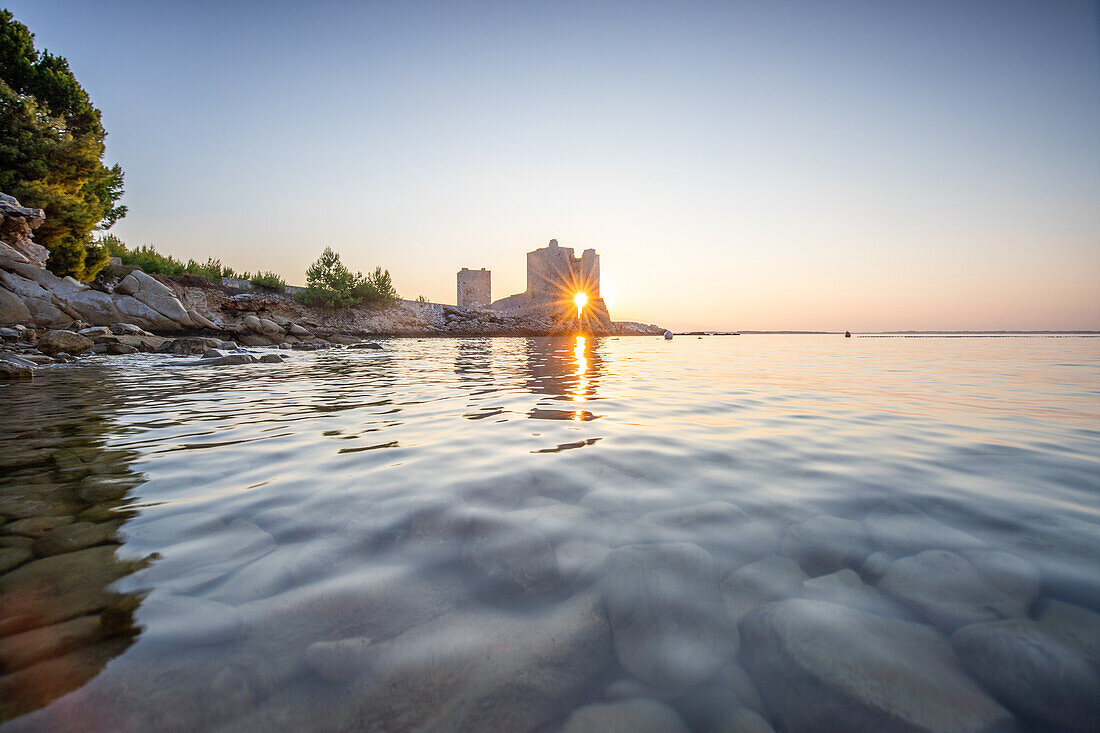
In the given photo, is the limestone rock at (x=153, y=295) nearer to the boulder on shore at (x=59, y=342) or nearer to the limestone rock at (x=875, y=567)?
the boulder on shore at (x=59, y=342)

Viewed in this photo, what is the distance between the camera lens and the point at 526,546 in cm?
168

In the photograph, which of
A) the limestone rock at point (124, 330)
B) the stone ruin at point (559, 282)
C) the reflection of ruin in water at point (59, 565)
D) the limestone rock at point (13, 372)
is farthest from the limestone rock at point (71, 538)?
the stone ruin at point (559, 282)

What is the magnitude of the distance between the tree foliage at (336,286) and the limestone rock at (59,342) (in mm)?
24642

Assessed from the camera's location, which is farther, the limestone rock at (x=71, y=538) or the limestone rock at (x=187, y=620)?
the limestone rock at (x=71, y=538)

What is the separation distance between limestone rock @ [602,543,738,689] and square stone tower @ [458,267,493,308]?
59777 millimetres

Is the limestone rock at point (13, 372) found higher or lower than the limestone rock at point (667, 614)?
higher

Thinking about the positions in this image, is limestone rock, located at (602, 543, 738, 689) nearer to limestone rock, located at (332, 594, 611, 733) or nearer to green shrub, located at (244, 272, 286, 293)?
limestone rock, located at (332, 594, 611, 733)

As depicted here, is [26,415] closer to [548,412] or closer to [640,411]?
[548,412]

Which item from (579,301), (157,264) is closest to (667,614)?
(157,264)

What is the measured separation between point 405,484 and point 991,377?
33.5 ft

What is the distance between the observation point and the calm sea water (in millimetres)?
964

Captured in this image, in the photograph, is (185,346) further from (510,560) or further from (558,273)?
(558,273)

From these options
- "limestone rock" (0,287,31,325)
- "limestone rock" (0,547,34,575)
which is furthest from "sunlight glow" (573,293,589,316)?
"limestone rock" (0,547,34,575)

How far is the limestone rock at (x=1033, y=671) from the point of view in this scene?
92cm
